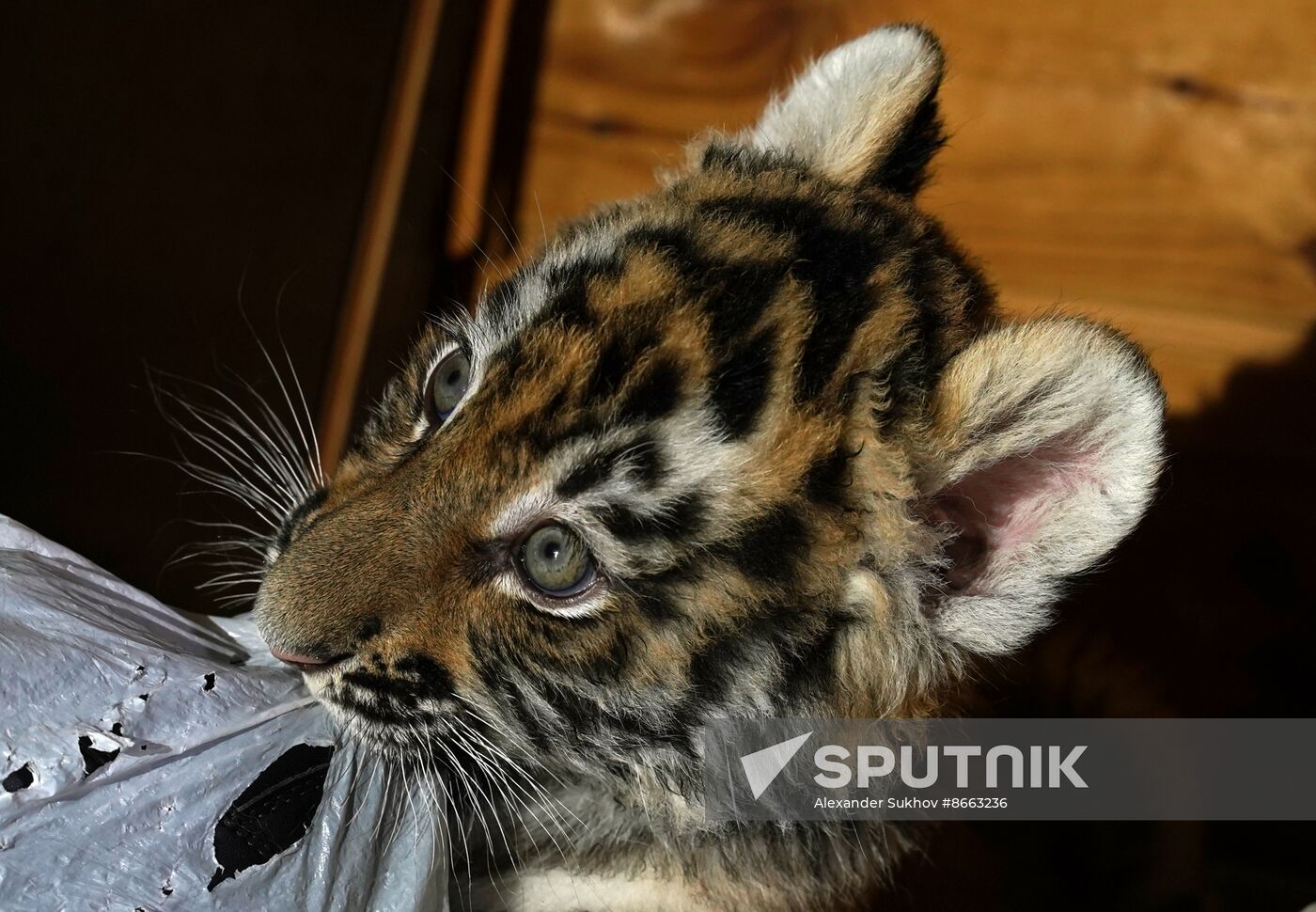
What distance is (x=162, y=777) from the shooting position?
3.24 ft

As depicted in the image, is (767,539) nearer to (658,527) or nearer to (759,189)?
(658,527)

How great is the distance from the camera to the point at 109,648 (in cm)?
101

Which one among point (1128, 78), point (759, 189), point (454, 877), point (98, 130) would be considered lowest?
point (454, 877)

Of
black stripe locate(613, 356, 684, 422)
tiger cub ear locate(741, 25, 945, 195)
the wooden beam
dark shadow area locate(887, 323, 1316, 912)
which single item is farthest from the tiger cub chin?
the wooden beam

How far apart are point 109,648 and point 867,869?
0.98 metres

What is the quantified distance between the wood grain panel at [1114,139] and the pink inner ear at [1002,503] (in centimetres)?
124

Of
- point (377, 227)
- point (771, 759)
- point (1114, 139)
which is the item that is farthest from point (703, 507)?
point (1114, 139)

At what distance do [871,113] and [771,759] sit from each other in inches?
32.3

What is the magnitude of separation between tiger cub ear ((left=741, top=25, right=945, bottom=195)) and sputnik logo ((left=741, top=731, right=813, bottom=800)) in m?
0.71

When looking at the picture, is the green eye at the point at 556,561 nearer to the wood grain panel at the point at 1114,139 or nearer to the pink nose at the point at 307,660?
the pink nose at the point at 307,660

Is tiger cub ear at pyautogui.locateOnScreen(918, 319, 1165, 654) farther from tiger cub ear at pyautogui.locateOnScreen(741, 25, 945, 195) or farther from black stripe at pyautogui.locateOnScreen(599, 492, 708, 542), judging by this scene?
tiger cub ear at pyautogui.locateOnScreen(741, 25, 945, 195)

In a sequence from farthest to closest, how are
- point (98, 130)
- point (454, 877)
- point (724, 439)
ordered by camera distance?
point (98, 130), point (454, 877), point (724, 439)

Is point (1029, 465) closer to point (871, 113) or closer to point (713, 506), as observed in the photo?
point (713, 506)

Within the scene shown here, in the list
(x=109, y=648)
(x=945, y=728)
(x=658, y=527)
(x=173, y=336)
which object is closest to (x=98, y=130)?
(x=173, y=336)
